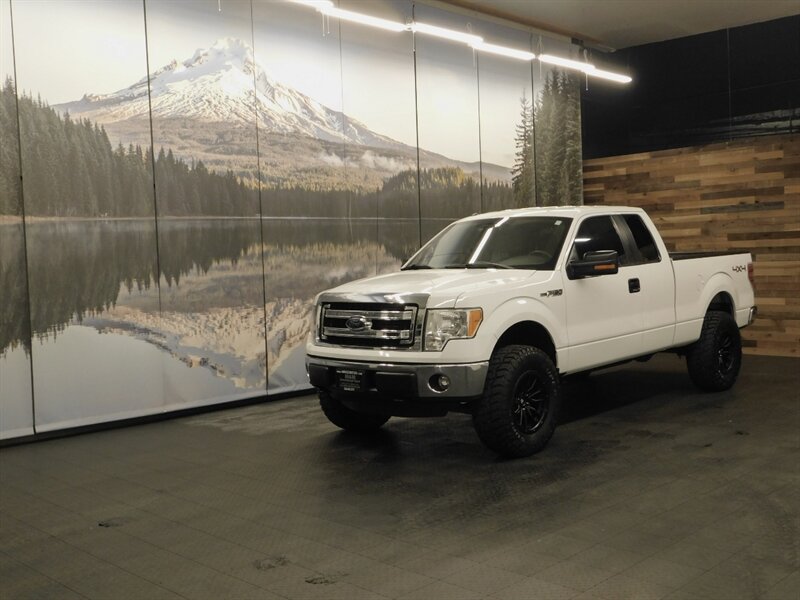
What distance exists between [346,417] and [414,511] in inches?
84.9

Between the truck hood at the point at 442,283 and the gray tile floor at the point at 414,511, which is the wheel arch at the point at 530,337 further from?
the gray tile floor at the point at 414,511

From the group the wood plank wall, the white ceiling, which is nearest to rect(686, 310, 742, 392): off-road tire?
the wood plank wall

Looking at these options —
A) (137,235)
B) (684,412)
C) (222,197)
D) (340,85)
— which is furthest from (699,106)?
(137,235)

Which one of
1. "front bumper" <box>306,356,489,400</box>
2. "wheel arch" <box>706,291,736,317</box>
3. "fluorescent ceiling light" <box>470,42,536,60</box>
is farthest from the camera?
"fluorescent ceiling light" <box>470,42,536,60</box>

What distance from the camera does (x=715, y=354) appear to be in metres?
8.12

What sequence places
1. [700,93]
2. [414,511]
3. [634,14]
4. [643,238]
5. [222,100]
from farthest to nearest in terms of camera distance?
[700,93] < [634,14] < [222,100] < [643,238] < [414,511]

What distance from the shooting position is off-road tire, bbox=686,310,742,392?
8.06 metres

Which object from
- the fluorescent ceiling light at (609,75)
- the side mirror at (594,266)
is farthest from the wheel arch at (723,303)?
the fluorescent ceiling light at (609,75)

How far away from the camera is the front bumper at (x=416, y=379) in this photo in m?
5.59

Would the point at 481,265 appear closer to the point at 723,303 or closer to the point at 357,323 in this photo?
the point at 357,323

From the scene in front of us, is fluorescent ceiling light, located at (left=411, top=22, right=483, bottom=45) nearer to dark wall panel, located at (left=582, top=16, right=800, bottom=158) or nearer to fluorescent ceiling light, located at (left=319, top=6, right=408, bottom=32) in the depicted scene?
fluorescent ceiling light, located at (left=319, top=6, right=408, bottom=32)

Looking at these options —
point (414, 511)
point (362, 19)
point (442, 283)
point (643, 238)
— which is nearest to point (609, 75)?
point (362, 19)

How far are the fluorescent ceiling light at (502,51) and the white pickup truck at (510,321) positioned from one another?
4.39 m

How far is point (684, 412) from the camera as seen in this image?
7.45 meters
